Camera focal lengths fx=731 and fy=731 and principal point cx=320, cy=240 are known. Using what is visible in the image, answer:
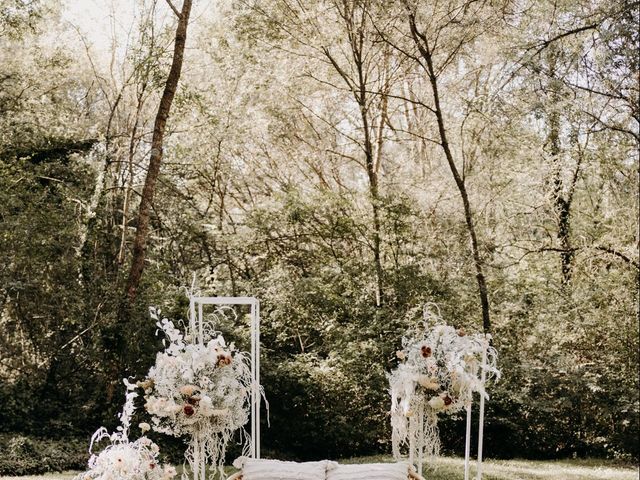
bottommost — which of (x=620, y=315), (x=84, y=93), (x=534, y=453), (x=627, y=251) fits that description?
(x=534, y=453)

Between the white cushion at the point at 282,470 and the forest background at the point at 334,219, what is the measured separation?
12.8 feet

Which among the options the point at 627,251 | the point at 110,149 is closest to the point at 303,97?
the point at 110,149

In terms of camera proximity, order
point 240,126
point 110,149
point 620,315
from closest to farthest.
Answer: point 620,315
point 110,149
point 240,126

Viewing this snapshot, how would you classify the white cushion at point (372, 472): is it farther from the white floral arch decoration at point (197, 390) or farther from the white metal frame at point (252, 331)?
the white metal frame at point (252, 331)

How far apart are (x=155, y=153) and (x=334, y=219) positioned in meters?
2.38

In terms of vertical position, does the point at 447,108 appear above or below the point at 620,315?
above

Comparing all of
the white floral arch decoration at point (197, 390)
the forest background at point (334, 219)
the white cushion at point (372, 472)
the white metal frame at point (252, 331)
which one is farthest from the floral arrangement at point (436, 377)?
the forest background at point (334, 219)

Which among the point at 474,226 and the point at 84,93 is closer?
the point at 474,226

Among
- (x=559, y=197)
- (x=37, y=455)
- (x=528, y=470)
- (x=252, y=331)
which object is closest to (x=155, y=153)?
(x=37, y=455)

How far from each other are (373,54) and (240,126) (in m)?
1.97

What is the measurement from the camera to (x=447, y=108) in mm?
10406

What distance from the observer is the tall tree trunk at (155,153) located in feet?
26.5

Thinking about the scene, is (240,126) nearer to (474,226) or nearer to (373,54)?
(373,54)

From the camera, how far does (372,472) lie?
161 inches
